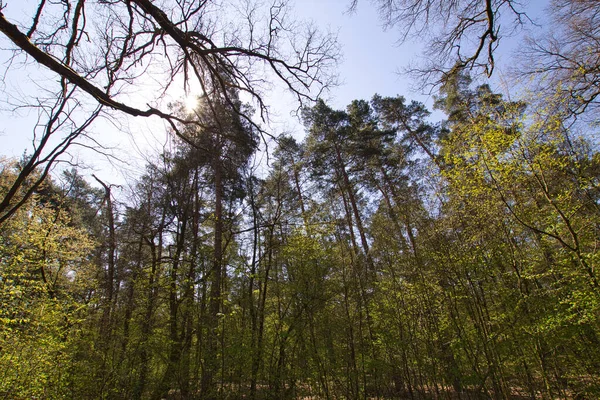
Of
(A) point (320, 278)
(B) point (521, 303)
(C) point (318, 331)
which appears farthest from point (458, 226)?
(C) point (318, 331)

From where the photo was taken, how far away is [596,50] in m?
5.14

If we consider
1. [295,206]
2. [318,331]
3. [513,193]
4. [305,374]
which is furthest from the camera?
[295,206]

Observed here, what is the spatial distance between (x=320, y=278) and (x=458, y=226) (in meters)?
3.06

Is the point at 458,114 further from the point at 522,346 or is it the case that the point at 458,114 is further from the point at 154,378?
the point at 154,378

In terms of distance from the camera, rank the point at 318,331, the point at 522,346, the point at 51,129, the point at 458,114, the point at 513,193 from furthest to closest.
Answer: the point at 458,114 < the point at 318,331 < the point at 513,193 < the point at 522,346 < the point at 51,129

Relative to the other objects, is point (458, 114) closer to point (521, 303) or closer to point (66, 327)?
point (521, 303)

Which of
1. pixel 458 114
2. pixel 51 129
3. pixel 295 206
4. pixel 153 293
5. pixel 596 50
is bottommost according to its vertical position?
pixel 153 293

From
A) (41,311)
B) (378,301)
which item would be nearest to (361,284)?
(378,301)

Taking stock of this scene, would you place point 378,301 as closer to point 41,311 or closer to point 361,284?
point 361,284

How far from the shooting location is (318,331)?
236 inches

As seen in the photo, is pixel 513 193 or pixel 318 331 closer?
pixel 513 193

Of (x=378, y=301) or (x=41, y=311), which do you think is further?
(x=378, y=301)

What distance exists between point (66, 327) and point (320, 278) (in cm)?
583

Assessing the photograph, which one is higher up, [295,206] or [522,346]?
[295,206]
